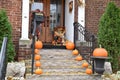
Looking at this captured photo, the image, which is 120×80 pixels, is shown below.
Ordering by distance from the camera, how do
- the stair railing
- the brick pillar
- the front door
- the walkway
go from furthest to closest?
the front door < the stair railing < the brick pillar < the walkway

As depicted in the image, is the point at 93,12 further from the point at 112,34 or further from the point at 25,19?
the point at 25,19

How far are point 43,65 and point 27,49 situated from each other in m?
0.93

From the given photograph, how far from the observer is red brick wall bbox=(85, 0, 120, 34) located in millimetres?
9195

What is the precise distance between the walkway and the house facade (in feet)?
2.23

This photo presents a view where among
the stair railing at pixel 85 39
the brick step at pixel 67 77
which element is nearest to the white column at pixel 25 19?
the stair railing at pixel 85 39

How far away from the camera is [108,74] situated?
23.4ft

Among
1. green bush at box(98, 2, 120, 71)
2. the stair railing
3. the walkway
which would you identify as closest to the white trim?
the walkway

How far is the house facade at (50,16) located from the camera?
8.47 metres

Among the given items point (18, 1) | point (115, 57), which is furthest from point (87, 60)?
point (18, 1)

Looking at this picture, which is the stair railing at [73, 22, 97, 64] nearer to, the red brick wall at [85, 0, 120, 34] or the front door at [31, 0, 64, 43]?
the red brick wall at [85, 0, 120, 34]

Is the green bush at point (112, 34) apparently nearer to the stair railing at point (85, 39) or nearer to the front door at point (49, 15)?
the stair railing at point (85, 39)

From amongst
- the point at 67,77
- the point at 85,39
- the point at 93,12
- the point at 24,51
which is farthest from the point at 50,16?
the point at 67,77

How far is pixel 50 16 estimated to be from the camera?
10.3m

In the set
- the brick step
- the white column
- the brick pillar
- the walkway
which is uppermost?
the white column
